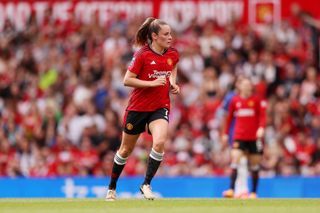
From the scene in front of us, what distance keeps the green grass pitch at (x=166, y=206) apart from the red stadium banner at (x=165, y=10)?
1291cm

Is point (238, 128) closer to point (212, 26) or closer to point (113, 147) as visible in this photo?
point (113, 147)

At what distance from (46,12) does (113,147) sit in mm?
5447

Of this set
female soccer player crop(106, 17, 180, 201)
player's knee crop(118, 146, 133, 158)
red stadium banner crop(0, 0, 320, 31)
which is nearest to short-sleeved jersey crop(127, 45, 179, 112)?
female soccer player crop(106, 17, 180, 201)

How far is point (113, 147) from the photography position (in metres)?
23.1

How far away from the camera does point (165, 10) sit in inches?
1077

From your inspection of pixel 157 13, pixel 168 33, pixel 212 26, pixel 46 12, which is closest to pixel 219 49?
pixel 212 26

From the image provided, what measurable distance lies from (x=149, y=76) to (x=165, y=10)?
13.5 m

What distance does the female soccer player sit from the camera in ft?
45.6

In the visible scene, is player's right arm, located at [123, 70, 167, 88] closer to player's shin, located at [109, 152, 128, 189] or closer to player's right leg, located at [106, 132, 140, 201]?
player's right leg, located at [106, 132, 140, 201]

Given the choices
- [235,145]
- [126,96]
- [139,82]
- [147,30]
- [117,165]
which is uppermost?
[147,30]

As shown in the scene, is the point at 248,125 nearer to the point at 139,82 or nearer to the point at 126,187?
the point at 126,187

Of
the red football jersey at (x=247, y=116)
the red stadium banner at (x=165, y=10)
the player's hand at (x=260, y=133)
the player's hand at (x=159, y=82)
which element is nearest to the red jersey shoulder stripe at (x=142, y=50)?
the player's hand at (x=159, y=82)

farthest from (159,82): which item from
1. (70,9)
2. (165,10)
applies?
(70,9)

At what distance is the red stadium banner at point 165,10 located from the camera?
26.9 metres
